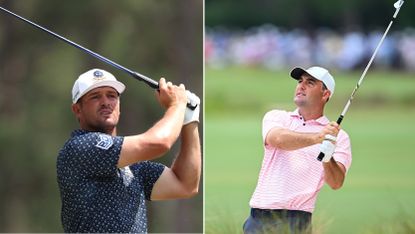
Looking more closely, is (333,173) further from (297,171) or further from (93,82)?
(93,82)

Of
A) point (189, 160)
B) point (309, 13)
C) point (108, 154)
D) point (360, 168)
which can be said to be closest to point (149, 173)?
point (189, 160)

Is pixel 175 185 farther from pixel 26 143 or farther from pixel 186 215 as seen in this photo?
pixel 26 143

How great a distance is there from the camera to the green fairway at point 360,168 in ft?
15.4

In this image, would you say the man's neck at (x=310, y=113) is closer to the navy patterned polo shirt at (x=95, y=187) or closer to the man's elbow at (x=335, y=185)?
the man's elbow at (x=335, y=185)

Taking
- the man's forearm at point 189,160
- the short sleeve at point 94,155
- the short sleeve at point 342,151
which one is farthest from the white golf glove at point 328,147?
the short sleeve at point 94,155

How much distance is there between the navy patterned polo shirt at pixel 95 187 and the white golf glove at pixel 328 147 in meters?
0.65

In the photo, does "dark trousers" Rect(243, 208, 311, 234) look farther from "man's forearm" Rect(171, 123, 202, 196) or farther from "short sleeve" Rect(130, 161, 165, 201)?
"short sleeve" Rect(130, 161, 165, 201)

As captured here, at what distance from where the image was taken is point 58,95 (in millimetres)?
19625

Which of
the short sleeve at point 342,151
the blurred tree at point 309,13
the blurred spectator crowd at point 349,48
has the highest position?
the blurred tree at point 309,13

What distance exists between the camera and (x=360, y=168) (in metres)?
5.74

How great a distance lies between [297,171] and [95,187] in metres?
0.75

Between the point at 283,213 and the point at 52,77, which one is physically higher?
the point at 52,77

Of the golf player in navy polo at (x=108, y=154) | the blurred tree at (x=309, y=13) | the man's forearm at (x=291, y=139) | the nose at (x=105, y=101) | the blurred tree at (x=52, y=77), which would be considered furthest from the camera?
the blurred tree at (x=52, y=77)

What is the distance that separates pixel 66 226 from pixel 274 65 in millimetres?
6343
